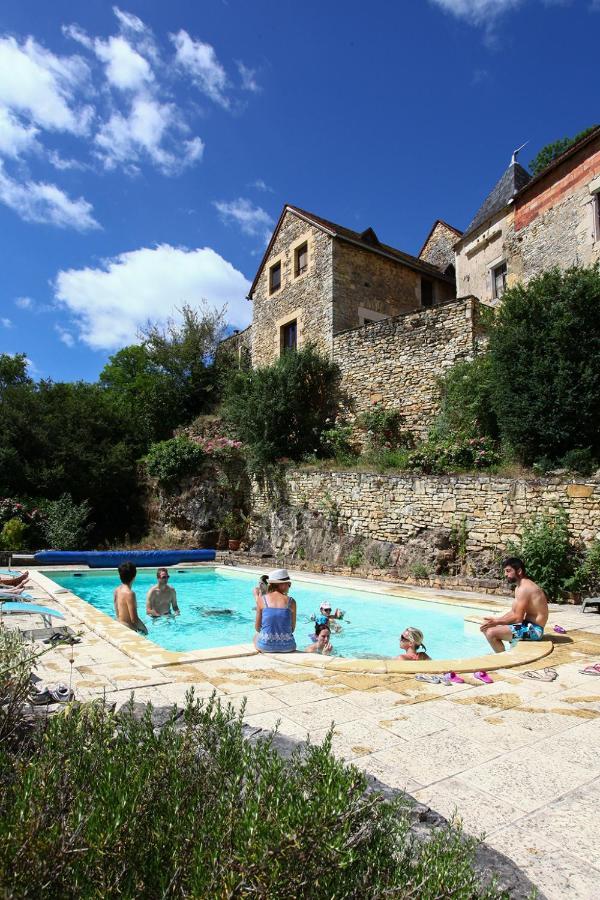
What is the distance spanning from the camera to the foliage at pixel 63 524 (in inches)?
574

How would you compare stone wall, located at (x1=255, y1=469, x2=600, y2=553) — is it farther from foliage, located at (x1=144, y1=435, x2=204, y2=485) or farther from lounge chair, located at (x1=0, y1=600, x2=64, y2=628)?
lounge chair, located at (x1=0, y1=600, x2=64, y2=628)

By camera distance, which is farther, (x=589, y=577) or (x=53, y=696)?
(x=589, y=577)

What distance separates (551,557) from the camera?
823 centimetres

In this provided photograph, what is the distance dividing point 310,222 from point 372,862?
19667 millimetres

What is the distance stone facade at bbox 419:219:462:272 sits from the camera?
2186cm

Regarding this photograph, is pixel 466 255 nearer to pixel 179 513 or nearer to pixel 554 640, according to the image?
pixel 179 513

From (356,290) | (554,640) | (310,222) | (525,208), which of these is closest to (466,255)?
(525,208)

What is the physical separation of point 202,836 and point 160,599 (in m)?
7.79

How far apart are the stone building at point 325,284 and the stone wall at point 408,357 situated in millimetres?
1398

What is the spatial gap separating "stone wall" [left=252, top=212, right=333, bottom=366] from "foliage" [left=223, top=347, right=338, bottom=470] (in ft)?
3.63

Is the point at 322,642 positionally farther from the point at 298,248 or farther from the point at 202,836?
the point at 298,248

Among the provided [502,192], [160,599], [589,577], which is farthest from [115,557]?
[502,192]

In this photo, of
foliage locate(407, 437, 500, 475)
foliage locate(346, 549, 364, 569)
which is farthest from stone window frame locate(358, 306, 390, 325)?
foliage locate(346, 549, 364, 569)

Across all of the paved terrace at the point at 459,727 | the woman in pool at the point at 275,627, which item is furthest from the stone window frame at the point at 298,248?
the paved terrace at the point at 459,727
